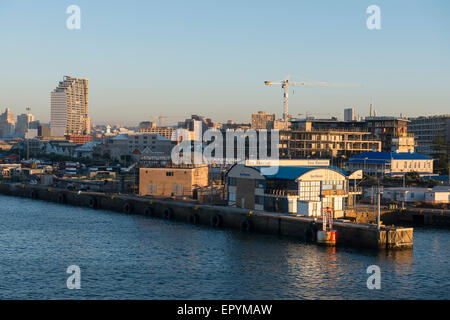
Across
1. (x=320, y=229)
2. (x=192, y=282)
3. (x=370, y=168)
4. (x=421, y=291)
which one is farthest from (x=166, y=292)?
(x=370, y=168)

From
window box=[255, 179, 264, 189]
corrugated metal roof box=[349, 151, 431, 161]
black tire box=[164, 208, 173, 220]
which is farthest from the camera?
corrugated metal roof box=[349, 151, 431, 161]

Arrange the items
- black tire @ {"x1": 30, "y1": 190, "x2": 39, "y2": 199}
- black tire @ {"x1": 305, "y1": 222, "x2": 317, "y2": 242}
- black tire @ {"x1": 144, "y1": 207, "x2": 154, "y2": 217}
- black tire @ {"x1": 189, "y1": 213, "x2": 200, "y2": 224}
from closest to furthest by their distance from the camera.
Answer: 1. black tire @ {"x1": 305, "y1": 222, "x2": 317, "y2": 242}
2. black tire @ {"x1": 189, "y1": 213, "x2": 200, "y2": 224}
3. black tire @ {"x1": 144, "y1": 207, "x2": 154, "y2": 217}
4. black tire @ {"x1": 30, "y1": 190, "x2": 39, "y2": 199}

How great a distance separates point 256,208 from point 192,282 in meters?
23.3

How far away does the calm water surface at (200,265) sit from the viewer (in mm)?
34062

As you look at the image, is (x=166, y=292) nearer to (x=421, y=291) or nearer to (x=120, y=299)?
(x=120, y=299)

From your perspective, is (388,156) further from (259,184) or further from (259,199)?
(259,184)

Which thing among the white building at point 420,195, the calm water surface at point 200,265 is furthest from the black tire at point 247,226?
the white building at point 420,195

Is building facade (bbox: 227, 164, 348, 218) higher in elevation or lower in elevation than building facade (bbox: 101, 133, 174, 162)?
lower

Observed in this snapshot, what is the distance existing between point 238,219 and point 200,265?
16323mm

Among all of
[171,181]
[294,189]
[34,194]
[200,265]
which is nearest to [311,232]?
[294,189]

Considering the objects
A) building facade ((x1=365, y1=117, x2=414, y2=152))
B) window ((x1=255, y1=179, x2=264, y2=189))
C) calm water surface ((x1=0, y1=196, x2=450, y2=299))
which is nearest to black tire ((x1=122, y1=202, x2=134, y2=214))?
calm water surface ((x1=0, y1=196, x2=450, y2=299))

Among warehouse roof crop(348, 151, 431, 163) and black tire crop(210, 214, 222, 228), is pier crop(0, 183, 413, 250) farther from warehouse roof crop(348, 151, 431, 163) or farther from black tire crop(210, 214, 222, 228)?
warehouse roof crop(348, 151, 431, 163)

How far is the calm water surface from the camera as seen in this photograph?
112ft

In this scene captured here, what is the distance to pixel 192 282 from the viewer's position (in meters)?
36.1
